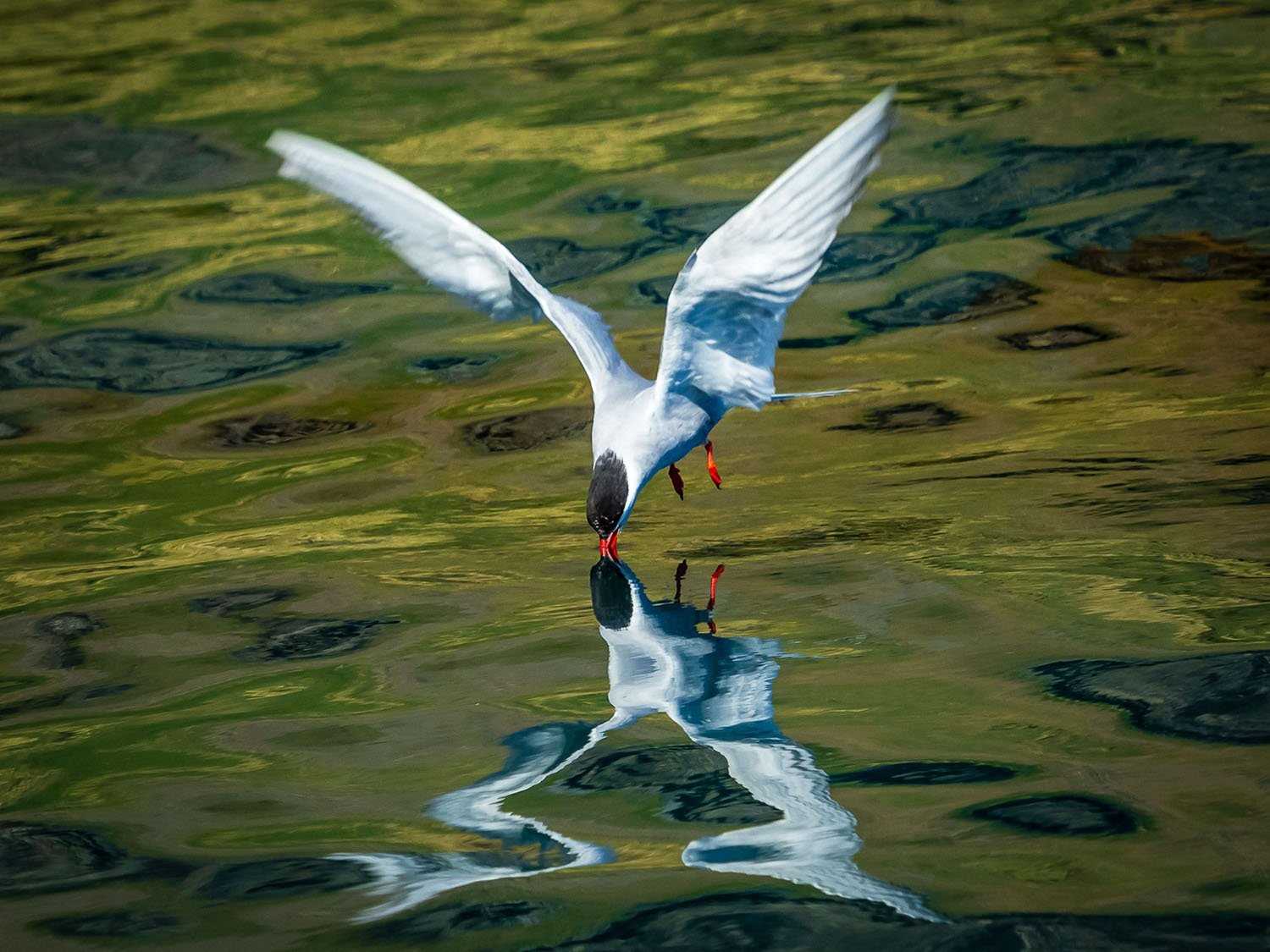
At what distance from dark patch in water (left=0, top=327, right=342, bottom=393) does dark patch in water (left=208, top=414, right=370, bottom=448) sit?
19.0 inches

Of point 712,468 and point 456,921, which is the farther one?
point 712,468

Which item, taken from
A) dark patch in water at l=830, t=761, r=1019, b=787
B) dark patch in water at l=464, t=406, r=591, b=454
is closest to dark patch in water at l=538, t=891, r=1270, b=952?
dark patch in water at l=830, t=761, r=1019, b=787

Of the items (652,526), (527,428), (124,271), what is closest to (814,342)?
(527,428)

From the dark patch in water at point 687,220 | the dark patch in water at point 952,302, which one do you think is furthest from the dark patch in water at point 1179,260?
the dark patch in water at point 687,220

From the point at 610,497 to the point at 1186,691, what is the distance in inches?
63.8

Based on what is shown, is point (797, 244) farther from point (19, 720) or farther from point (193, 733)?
point (19, 720)

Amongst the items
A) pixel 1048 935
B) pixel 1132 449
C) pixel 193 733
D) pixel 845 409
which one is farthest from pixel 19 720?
pixel 1132 449

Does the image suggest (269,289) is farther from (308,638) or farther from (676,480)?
(308,638)

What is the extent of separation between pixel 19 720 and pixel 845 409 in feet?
10.1

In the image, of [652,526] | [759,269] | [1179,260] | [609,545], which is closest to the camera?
[759,269]

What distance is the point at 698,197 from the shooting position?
8.15 metres

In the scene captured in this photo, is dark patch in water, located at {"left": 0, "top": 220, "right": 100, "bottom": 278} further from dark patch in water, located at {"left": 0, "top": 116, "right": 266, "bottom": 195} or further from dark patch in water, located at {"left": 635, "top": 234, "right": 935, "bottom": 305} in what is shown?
dark patch in water, located at {"left": 635, "top": 234, "right": 935, "bottom": 305}

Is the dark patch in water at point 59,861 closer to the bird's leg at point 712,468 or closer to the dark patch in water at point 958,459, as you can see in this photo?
the bird's leg at point 712,468

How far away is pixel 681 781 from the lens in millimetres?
3613
